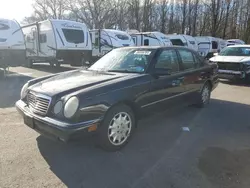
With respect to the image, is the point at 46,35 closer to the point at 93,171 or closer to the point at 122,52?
the point at 122,52

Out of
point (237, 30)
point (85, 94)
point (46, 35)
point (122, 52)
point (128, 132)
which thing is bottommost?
point (128, 132)

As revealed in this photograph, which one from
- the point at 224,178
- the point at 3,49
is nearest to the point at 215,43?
the point at 3,49

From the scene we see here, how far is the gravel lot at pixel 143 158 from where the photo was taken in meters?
3.11

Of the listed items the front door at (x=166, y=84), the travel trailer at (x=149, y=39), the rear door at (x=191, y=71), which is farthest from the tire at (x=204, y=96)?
the travel trailer at (x=149, y=39)

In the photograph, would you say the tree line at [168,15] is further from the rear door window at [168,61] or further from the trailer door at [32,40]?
the rear door window at [168,61]

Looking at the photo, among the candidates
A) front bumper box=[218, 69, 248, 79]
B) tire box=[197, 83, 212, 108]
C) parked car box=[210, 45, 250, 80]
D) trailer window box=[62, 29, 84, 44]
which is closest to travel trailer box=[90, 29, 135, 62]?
trailer window box=[62, 29, 84, 44]

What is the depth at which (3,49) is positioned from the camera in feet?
36.0

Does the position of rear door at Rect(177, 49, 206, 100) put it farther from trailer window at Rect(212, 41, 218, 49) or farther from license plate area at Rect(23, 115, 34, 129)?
trailer window at Rect(212, 41, 218, 49)

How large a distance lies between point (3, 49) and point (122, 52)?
312 inches

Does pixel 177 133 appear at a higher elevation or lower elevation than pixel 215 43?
lower

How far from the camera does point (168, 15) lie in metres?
47.3

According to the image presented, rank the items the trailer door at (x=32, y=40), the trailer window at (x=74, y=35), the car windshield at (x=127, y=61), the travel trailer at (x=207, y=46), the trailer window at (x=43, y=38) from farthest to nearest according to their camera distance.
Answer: the travel trailer at (x=207, y=46)
the trailer door at (x=32, y=40)
the trailer window at (x=43, y=38)
the trailer window at (x=74, y=35)
the car windshield at (x=127, y=61)

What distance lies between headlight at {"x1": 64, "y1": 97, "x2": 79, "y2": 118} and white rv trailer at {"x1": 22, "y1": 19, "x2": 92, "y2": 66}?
1028cm

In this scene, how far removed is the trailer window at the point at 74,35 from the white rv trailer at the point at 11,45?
258 centimetres
